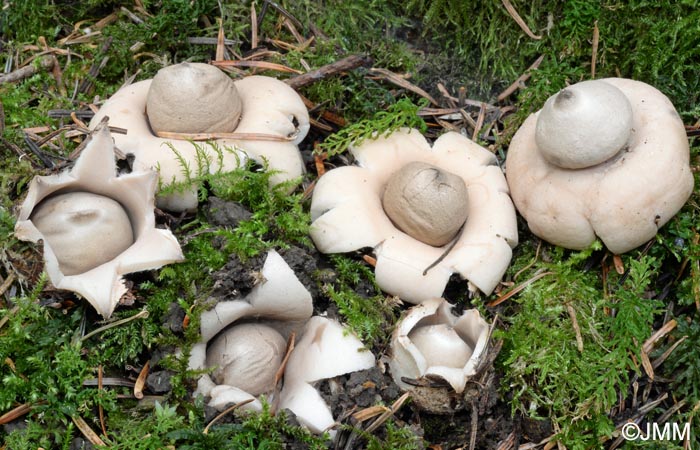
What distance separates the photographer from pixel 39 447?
6.79 ft

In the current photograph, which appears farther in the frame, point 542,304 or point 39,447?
point 542,304

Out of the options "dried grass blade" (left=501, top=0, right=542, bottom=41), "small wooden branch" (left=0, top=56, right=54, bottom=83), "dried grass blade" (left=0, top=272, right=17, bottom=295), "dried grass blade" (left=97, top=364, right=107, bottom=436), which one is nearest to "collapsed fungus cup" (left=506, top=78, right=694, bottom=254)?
"dried grass blade" (left=501, top=0, right=542, bottom=41)

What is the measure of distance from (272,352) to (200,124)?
87 cm

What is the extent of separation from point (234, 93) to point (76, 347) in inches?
42.0

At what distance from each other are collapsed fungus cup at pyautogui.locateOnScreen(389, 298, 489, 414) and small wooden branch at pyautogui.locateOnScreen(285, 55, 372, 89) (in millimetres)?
1039

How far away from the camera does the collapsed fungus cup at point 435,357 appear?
2.27 metres

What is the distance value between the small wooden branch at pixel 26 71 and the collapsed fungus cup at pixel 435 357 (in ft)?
6.07

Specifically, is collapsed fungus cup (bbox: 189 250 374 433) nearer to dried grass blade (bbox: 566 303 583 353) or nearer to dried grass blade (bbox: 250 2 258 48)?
dried grass blade (bbox: 566 303 583 353)

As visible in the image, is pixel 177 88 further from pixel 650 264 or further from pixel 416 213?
pixel 650 264

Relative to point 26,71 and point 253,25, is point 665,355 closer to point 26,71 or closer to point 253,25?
point 253,25

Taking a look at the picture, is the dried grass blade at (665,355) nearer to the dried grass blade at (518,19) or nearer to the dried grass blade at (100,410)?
the dried grass blade at (518,19)

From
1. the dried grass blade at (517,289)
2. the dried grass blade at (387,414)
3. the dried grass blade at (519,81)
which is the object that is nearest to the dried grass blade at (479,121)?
the dried grass blade at (519,81)

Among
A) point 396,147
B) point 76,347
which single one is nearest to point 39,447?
point 76,347

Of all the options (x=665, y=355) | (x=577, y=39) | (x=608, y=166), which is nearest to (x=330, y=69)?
(x=577, y=39)
